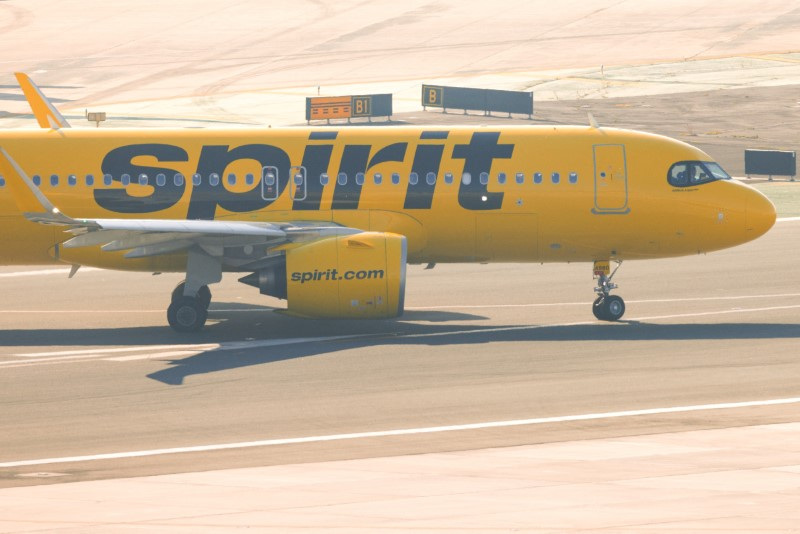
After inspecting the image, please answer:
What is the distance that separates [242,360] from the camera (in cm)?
3164

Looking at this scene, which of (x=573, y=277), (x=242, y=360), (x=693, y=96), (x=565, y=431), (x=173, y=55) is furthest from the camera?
(x=173, y=55)

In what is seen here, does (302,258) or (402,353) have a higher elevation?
(302,258)

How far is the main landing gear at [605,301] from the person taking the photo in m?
36.2

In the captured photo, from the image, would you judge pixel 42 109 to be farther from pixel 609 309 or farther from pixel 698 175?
pixel 698 175

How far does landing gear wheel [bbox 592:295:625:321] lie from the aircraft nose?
383 centimetres

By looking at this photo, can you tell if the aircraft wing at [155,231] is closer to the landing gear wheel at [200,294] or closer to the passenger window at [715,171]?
the landing gear wheel at [200,294]

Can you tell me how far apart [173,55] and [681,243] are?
A: 74.1 m

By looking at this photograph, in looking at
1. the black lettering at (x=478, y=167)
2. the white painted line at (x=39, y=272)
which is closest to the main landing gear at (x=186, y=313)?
the black lettering at (x=478, y=167)

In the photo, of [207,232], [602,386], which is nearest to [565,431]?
[602,386]

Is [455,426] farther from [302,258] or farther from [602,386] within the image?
[302,258]

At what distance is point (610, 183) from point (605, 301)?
3186 mm

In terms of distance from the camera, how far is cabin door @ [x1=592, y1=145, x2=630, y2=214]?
35.5 metres

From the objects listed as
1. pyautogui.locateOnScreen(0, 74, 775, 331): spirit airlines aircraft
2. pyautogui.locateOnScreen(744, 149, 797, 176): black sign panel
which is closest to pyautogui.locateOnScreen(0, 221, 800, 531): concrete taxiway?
pyautogui.locateOnScreen(0, 74, 775, 331): spirit airlines aircraft

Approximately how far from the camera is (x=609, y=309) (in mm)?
36250
